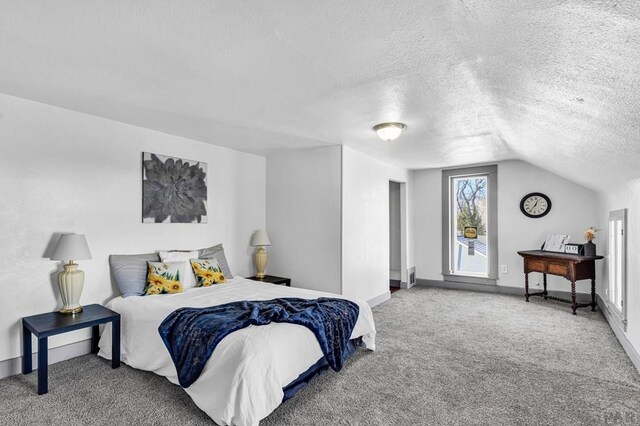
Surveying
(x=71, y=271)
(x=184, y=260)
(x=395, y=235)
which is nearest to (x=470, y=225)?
(x=395, y=235)

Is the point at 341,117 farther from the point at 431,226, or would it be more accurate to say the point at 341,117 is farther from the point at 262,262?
the point at 431,226

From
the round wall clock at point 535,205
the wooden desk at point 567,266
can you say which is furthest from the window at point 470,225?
the wooden desk at point 567,266

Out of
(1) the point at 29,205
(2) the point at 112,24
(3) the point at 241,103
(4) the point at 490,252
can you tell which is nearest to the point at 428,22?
(2) the point at 112,24

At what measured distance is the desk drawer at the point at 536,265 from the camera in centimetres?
501

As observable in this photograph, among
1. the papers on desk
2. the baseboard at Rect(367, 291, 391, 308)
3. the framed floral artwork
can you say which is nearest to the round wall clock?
the papers on desk

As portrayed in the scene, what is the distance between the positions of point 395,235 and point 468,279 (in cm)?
152

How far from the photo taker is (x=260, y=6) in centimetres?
158

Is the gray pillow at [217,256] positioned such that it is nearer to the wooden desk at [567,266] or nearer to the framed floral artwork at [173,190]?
the framed floral artwork at [173,190]

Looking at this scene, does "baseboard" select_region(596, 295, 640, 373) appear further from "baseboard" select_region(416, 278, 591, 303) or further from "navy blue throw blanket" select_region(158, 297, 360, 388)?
"navy blue throw blanket" select_region(158, 297, 360, 388)

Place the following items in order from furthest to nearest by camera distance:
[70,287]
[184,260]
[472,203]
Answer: [472,203]
[184,260]
[70,287]

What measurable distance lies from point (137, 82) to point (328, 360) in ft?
8.29

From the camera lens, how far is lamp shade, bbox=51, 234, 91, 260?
9.53 ft

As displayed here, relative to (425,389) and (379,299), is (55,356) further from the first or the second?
(379,299)

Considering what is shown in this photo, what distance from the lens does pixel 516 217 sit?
19.2ft
